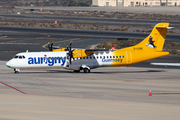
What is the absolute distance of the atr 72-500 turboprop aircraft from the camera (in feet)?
133

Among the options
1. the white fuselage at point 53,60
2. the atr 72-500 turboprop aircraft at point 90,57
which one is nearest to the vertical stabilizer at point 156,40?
the atr 72-500 turboprop aircraft at point 90,57

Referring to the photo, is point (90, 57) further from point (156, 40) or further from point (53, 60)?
point (156, 40)

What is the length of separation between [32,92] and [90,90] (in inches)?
210

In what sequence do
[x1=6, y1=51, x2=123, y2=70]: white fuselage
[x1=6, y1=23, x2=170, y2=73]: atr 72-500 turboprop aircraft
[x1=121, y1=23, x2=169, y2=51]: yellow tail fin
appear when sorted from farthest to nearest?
[x1=121, y1=23, x2=169, y2=51]: yellow tail fin
[x1=6, y1=23, x2=170, y2=73]: atr 72-500 turboprop aircraft
[x1=6, y1=51, x2=123, y2=70]: white fuselage

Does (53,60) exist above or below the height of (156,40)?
below

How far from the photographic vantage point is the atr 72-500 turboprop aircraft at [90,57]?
4056 centimetres

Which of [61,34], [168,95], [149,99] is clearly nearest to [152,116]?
[149,99]

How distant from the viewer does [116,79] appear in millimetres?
36875

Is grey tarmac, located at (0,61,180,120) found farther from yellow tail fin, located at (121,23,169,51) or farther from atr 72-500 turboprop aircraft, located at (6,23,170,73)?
yellow tail fin, located at (121,23,169,51)

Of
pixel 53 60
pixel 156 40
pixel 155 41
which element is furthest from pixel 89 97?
pixel 156 40

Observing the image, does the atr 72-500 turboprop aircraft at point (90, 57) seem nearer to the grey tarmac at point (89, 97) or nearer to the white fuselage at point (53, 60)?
the white fuselage at point (53, 60)

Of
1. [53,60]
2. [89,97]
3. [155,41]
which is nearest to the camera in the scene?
[89,97]

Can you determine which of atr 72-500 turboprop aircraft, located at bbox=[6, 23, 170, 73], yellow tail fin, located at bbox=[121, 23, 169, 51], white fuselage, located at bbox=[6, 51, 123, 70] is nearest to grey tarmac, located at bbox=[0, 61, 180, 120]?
white fuselage, located at bbox=[6, 51, 123, 70]

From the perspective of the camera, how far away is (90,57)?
140ft
